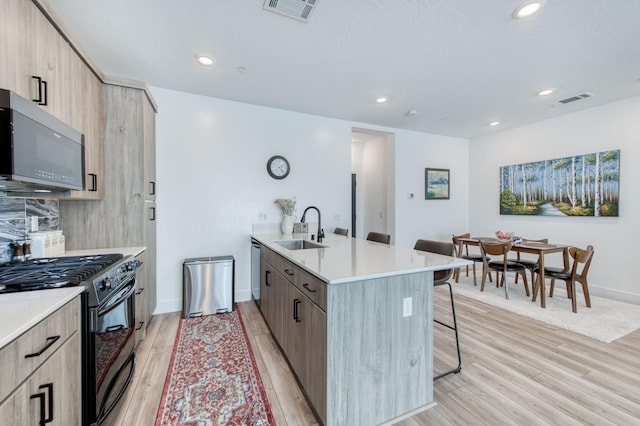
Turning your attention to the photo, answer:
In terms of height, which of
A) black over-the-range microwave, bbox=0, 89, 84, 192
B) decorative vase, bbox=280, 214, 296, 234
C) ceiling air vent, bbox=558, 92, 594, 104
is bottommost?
decorative vase, bbox=280, 214, 296, 234

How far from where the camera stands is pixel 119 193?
2.52 metres

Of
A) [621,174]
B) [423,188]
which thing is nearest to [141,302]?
[423,188]

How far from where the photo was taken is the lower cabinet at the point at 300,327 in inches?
57.9

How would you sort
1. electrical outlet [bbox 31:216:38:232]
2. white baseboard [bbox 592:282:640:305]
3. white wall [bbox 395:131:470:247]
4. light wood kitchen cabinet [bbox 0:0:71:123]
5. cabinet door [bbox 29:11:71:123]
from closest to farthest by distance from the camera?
light wood kitchen cabinet [bbox 0:0:71:123] → cabinet door [bbox 29:11:71:123] → electrical outlet [bbox 31:216:38:232] → white baseboard [bbox 592:282:640:305] → white wall [bbox 395:131:470:247]

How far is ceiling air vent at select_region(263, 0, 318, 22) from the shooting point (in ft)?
6.14

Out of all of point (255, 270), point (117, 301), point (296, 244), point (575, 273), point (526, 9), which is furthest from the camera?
point (255, 270)

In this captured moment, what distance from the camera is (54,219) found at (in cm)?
230

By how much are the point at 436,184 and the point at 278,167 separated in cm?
332

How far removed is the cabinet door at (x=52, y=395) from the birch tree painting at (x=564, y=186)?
5.80m

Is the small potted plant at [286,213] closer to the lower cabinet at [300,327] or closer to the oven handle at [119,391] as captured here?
the lower cabinet at [300,327]

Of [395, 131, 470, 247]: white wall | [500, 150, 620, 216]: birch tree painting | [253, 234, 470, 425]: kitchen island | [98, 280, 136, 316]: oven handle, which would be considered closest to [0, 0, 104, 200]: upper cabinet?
[98, 280, 136, 316]: oven handle

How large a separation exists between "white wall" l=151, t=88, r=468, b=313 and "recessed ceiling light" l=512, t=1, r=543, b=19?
2659 millimetres

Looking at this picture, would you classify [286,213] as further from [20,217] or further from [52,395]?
[52,395]

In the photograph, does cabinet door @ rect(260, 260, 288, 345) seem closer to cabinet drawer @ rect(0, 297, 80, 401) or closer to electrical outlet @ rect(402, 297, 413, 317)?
electrical outlet @ rect(402, 297, 413, 317)
